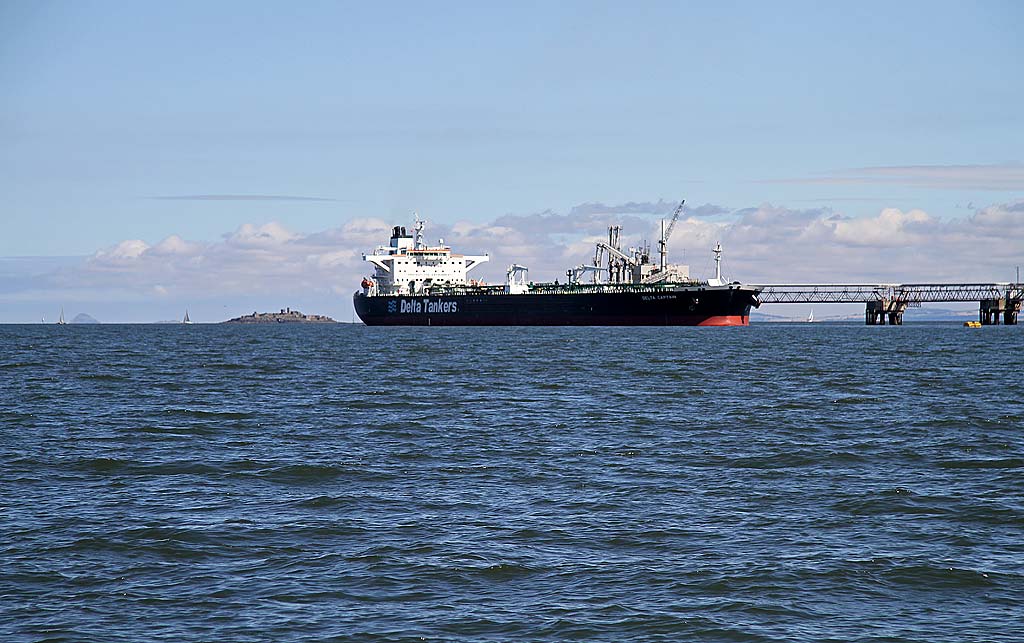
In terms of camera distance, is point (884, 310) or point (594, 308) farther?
point (884, 310)

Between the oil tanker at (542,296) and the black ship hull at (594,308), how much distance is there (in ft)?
0.38

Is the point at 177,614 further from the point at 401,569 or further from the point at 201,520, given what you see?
the point at 201,520

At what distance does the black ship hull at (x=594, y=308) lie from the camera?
126m

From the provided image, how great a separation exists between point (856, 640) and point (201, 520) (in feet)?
30.7

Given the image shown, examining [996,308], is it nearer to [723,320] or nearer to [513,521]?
[723,320]

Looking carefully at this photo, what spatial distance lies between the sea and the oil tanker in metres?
93.7

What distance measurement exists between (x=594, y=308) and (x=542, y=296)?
704cm

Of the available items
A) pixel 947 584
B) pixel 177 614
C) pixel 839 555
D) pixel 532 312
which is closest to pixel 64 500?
pixel 177 614

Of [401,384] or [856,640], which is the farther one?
[401,384]

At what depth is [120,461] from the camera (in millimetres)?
21359

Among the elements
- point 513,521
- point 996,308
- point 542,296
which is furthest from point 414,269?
point 513,521

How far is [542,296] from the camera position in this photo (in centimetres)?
13312

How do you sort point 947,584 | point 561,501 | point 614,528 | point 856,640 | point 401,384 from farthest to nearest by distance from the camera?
point 401,384, point 561,501, point 614,528, point 947,584, point 856,640

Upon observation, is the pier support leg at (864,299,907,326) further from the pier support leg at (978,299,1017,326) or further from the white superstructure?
the white superstructure
